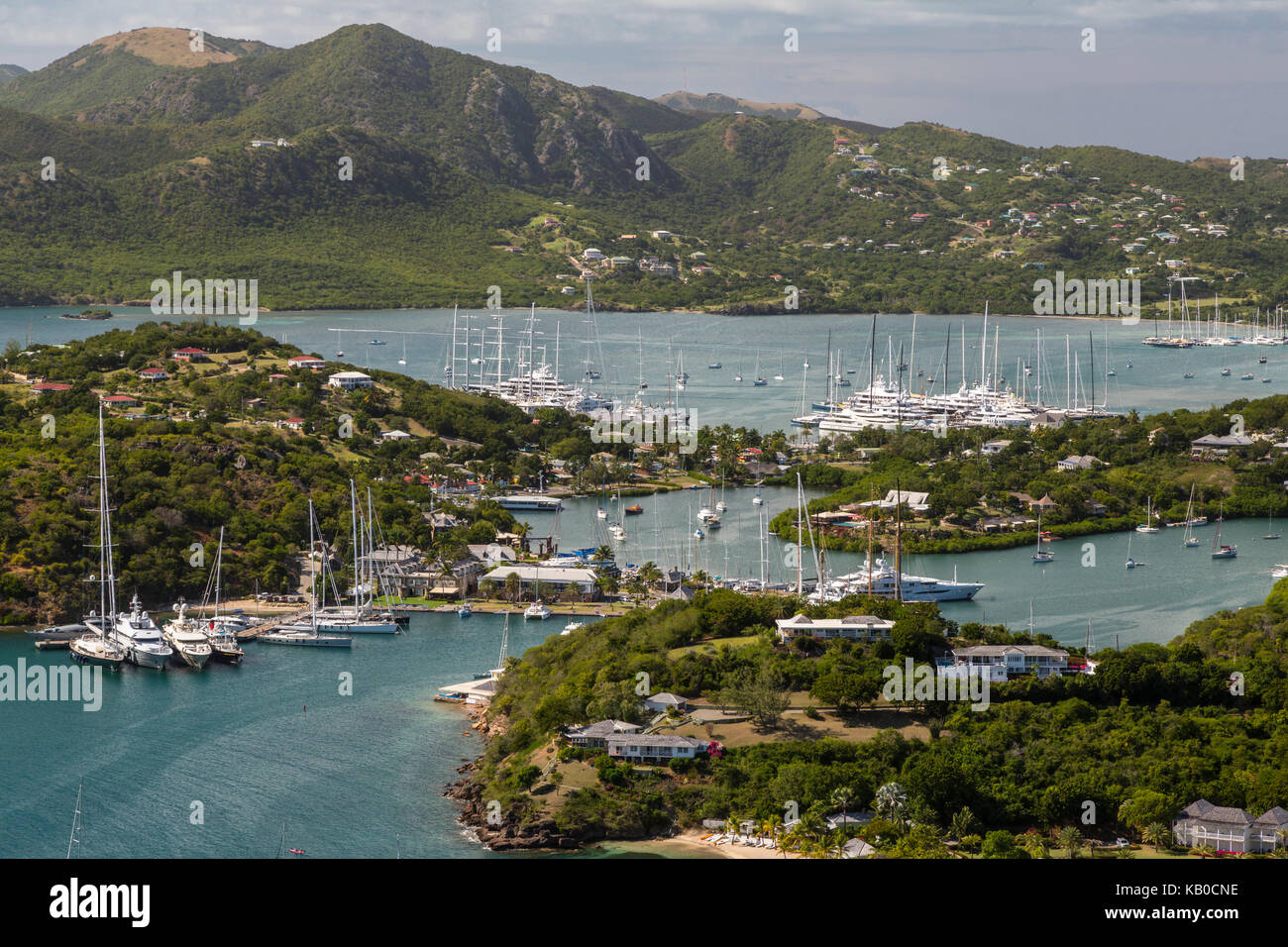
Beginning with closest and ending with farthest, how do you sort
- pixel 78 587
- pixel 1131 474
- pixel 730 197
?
pixel 78 587
pixel 1131 474
pixel 730 197

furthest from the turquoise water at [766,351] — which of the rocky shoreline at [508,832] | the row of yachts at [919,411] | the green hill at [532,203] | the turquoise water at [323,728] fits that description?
the rocky shoreline at [508,832]

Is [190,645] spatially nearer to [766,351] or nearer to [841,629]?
[841,629]

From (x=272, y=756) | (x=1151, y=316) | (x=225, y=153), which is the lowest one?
(x=272, y=756)

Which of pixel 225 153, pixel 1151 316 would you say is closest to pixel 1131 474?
pixel 1151 316

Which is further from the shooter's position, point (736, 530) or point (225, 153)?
point (225, 153)

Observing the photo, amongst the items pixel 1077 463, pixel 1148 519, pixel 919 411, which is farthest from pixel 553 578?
pixel 919 411

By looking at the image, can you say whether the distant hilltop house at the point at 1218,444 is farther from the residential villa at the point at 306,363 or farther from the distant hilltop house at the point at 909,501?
the residential villa at the point at 306,363

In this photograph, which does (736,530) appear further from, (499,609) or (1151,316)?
(1151,316)
